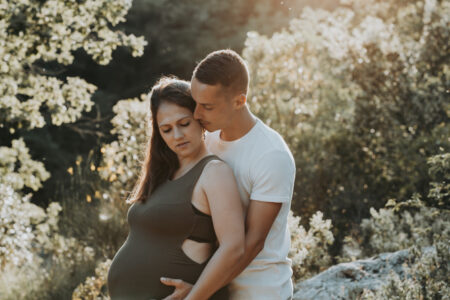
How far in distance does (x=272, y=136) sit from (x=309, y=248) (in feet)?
10.2

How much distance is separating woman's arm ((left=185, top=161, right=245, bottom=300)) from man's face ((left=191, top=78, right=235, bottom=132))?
326mm

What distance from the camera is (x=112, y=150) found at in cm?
739

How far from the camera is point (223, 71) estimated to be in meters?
2.74

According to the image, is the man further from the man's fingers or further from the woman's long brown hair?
the woman's long brown hair

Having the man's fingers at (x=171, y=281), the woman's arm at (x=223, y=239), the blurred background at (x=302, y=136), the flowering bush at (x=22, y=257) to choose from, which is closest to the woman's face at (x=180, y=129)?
the woman's arm at (x=223, y=239)

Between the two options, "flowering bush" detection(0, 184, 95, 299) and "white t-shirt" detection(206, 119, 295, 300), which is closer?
"white t-shirt" detection(206, 119, 295, 300)

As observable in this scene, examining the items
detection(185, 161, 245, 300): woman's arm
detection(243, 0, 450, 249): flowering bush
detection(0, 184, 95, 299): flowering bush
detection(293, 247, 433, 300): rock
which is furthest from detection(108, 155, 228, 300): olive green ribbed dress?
detection(243, 0, 450, 249): flowering bush

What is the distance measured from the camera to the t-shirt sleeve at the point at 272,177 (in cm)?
263

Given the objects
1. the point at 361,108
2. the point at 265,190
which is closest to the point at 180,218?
the point at 265,190

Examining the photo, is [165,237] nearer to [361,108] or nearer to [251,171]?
[251,171]

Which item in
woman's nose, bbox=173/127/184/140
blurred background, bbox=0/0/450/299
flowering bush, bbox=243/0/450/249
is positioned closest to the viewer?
woman's nose, bbox=173/127/184/140

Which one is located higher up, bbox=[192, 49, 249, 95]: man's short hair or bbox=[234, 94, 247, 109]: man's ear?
bbox=[192, 49, 249, 95]: man's short hair

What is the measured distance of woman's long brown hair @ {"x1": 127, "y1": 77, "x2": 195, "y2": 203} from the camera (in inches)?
112

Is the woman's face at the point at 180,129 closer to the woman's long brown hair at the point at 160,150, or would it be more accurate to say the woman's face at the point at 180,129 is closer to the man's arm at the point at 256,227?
the woman's long brown hair at the point at 160,150
